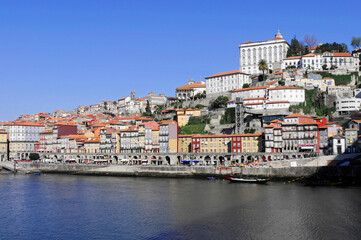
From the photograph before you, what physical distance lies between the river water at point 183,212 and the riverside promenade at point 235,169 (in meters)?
5.60

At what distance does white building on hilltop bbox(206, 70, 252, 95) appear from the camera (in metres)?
94.0

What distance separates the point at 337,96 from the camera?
7625 centimetres

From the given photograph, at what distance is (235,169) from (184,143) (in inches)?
593

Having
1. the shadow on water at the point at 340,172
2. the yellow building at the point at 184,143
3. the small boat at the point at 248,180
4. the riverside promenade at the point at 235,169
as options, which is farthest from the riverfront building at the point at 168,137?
the shadow on water at the point at 340,172

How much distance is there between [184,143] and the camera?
72625mm

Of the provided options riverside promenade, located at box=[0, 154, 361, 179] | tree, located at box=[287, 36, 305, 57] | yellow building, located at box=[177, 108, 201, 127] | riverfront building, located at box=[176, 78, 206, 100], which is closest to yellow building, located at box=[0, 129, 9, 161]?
riverside promenade, located at box=[0, 154, 361, 179]

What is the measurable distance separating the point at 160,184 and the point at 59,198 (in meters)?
14.3

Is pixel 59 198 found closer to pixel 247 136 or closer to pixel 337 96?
pixel 247 136

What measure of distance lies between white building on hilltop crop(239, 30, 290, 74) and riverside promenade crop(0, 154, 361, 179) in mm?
47872

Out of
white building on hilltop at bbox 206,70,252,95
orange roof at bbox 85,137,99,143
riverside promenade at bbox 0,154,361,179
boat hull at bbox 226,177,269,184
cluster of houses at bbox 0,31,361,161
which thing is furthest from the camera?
white building on hilltop at bbox 206,70,252,95

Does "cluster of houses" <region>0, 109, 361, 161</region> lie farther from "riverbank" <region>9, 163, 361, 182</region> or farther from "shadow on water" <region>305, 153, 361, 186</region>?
"riverbank" <region>9, 163, 361, 182</region>

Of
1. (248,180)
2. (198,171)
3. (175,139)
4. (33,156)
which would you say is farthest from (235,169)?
(33,156)

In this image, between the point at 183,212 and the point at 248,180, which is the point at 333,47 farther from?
the point at 183,212

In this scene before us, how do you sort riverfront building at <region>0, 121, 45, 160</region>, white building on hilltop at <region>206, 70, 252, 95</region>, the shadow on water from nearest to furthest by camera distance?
the shadow on water
white building on hilltop at <region>206, 70, 252, 95</region>
riverfront building at <region>0, 121, 45, 160</region>
